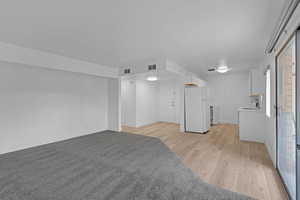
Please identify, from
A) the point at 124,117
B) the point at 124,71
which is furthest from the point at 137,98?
the point at 124,71

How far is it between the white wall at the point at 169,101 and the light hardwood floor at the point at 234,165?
3.62m

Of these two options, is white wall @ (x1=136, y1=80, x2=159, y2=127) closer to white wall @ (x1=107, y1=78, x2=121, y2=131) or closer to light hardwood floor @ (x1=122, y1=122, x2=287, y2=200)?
white wall @ (x1=107, y1=78, x2=121, y2=131)

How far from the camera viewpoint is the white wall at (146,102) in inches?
279

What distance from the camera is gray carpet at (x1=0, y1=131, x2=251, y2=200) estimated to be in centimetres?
190

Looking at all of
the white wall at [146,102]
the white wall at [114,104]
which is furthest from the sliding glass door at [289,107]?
the white wall at [146,102]

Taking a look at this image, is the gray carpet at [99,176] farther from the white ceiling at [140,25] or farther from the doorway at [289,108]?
the white ceiling at [140,25]

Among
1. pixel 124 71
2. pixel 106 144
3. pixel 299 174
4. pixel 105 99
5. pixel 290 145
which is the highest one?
pixel 124 71

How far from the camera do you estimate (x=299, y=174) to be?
1.55 metres

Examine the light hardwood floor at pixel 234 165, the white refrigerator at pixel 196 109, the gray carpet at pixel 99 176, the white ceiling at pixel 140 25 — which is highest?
the white ceiling at pixel 140 25

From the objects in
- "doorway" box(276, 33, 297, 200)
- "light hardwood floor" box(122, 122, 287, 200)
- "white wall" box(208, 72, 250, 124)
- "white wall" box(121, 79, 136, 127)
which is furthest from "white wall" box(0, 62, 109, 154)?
"white wall" box(208, 72, 250, 124)

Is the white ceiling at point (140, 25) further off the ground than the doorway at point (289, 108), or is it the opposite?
the white ceiling at point (140, 25)

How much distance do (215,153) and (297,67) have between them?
249 centimetres

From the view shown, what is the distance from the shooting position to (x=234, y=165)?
279 cm

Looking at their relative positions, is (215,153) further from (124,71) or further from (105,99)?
(105,99)
